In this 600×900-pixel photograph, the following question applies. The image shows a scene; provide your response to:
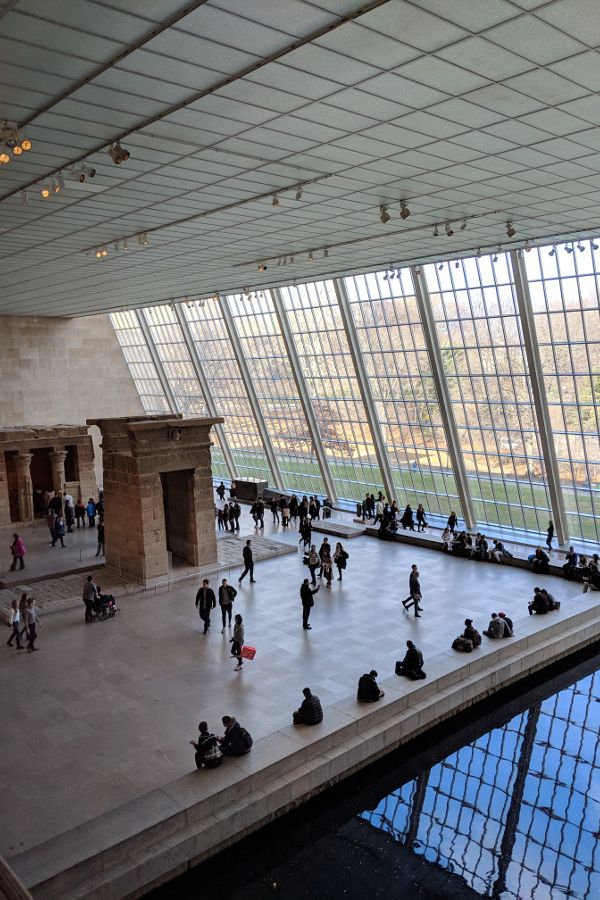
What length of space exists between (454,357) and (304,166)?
14201mm

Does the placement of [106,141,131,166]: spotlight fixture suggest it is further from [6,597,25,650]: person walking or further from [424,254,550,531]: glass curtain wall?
[424,254,550,531]: glass curtain wall

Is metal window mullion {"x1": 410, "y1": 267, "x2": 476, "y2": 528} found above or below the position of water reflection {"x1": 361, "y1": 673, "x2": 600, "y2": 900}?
above

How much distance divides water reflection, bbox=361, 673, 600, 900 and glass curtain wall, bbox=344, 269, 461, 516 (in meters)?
15.0

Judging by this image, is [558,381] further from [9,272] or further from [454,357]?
[9,272]

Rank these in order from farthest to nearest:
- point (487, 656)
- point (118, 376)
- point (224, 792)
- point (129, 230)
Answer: point (118, 376) → point (129, 230) → point (487, 656) → point (224, 792)

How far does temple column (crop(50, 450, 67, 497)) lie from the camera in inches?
1144

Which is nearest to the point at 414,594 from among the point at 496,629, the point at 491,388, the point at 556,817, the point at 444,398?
the point at 496,629

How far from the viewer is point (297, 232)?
58.7 feet

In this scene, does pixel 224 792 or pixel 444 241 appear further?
pixel 444 241

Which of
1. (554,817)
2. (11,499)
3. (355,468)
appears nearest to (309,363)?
(355,468)

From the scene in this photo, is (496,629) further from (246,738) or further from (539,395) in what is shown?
(539,395)

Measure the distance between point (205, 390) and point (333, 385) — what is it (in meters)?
10.1

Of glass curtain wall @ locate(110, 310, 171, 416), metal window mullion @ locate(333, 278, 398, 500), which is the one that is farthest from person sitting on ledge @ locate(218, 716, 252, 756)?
glass curtain wall @ locate(110, 310, 171, 416)

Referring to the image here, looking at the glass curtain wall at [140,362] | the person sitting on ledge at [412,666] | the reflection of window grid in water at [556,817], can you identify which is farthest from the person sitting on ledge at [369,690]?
the glass curtain wall at [140,362]
